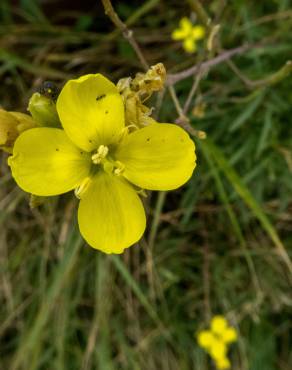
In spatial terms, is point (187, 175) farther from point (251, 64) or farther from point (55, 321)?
point (55, 321)

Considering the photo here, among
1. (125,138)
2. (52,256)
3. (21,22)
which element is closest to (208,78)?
(21,22)

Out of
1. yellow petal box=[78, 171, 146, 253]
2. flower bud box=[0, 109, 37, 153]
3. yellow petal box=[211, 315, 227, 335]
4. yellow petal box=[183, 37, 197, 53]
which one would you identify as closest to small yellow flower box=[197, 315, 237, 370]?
yellow petal box=[211, 315, 227, 335]

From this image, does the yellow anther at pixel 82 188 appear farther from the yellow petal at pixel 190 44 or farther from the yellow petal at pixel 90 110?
the yellow petal at pixel 190 44

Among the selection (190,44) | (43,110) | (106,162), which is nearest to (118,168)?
(106,162)

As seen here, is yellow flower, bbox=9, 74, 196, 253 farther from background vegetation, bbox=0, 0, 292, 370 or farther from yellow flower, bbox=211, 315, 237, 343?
yellow flower, bbox=211, 315, 237, 343

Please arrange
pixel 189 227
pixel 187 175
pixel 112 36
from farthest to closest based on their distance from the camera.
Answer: pixel 189 227 → pixel 112 36 → pixel 187 175

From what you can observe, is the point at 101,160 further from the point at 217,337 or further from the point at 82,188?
the point at 217,337

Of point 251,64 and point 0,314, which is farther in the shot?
point 0,314
